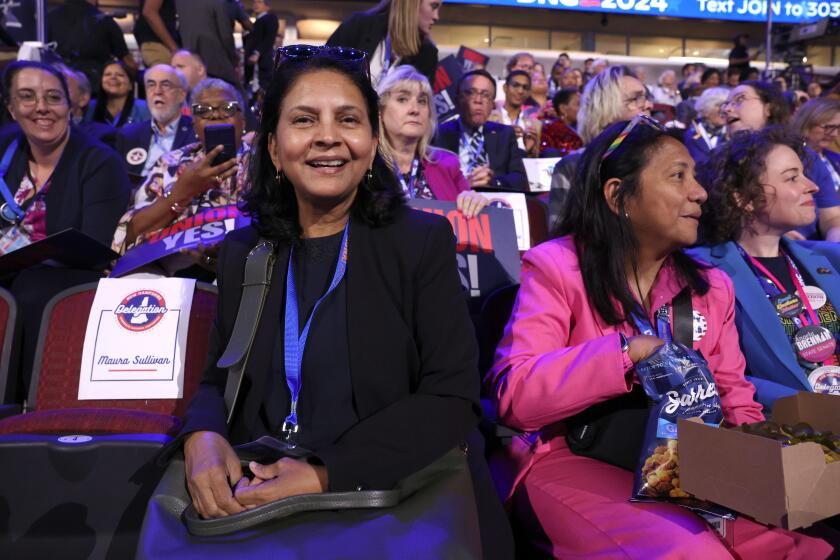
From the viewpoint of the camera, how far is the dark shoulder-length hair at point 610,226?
93.0 inches

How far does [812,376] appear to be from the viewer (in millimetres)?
2846

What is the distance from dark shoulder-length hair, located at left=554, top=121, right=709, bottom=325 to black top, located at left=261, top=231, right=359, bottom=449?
85 centimetres

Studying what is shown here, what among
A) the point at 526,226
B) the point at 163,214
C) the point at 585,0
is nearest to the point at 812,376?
the point at 526,226

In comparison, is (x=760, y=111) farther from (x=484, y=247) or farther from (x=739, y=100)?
(x=484, y=247)

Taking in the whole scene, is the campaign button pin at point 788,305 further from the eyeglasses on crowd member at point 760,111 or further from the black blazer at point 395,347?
the eyeglasses on crowd member at point 760,111

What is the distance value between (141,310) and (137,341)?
12 cm

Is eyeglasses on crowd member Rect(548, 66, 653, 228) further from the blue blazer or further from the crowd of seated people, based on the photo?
the blue blazer

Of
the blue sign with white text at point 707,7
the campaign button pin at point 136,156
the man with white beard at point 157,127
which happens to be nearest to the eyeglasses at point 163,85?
the man with white beard at point 157,127

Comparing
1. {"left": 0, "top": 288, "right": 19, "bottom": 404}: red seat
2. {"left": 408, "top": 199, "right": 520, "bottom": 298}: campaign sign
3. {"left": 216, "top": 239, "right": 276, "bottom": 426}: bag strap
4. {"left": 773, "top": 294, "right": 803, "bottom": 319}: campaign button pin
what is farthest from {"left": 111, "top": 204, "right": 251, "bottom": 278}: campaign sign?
{"left": 773, "top": 294, "right": 803, "bottom": 319}: campaign button pin

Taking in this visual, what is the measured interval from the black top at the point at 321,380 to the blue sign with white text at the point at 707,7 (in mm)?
17643

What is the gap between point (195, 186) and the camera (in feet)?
11.8

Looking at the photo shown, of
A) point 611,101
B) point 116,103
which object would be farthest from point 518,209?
point 116,103

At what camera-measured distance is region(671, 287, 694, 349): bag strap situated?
2.34 m

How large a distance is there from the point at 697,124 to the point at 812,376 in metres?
4.39
